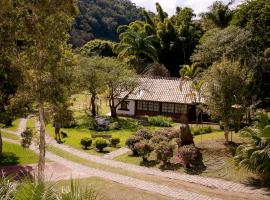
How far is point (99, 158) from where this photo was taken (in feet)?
87.0

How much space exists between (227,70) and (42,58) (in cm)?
1192

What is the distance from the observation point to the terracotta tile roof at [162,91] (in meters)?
43.1

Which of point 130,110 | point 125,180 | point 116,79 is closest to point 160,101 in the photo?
point 130,110

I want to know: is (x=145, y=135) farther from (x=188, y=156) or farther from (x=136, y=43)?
(x=136, y=43)

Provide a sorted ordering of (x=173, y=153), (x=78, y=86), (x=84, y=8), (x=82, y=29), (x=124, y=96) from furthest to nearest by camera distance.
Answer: (x=84, y=8) → (x=82, y=29) → (x=124, y=96) → (x=78, y=86) → (x=173, y=153)

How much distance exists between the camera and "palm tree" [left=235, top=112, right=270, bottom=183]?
18828mm

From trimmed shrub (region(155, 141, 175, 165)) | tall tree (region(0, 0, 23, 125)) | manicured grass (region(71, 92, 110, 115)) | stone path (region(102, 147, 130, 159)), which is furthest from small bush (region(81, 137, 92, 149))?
manicured grass (region(71, 92, 110, 115))

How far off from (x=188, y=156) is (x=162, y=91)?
22085 mm

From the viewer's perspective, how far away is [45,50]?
1806cm

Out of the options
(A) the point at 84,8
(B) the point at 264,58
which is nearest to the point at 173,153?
(B) the point at 264,58

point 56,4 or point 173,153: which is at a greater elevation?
point 56,4

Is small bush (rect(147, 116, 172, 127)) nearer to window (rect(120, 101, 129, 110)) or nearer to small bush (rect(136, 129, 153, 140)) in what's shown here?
window (rect(120, 101, 129, 110))

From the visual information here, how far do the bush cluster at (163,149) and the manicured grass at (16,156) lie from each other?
20.8ft

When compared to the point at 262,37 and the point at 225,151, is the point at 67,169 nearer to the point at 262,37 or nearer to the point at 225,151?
the point at 225,151
